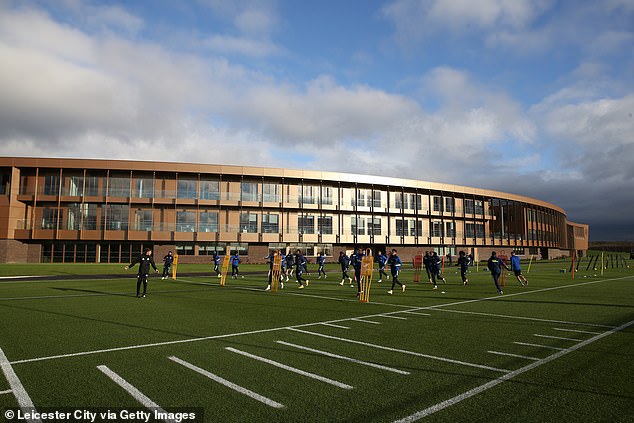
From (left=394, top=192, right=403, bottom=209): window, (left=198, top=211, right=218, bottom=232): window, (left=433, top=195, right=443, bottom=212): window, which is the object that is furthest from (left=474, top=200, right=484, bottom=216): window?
Result: (left=198, top=211, right=218, bottom=232): window

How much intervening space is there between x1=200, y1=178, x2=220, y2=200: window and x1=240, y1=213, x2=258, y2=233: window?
444 centimetres

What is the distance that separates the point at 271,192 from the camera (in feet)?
185

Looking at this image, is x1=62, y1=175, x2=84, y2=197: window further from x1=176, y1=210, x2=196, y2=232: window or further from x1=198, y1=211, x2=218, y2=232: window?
x1=198, y1=211, x2=218, y2=232: window

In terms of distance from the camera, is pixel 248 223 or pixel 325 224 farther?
pixel 325 224

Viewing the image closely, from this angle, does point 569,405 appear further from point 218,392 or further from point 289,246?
point 289,246

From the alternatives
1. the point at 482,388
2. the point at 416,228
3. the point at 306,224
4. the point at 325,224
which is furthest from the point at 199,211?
the point at 482,388

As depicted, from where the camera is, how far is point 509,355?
6957 millimetres

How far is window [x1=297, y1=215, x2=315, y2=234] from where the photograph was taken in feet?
187

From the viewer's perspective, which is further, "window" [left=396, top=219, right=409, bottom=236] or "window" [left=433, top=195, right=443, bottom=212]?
"window" [left=433, top=195, right=443, bottom=212]

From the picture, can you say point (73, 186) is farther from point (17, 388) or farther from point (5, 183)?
point (17, 388)

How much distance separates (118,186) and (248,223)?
17.5m

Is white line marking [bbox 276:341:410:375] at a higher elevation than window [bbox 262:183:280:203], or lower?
lower

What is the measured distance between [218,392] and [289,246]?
52.1 m

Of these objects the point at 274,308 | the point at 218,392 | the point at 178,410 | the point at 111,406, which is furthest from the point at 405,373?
the point at 274,308
